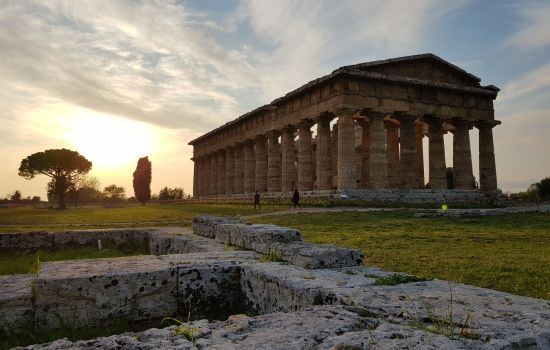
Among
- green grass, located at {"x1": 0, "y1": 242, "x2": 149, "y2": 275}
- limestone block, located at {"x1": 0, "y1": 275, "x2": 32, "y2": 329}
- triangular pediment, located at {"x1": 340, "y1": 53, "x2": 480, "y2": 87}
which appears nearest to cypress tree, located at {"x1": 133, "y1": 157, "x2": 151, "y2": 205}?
triangular pediment, located at {"x1": 340, "y1": 53, "x2": 480, "y2": 87}

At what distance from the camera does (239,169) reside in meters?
48.9

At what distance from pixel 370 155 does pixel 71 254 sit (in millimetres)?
25311

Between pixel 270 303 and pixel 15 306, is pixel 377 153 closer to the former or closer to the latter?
pixel 270 303

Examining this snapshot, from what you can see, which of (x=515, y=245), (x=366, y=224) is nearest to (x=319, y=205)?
(x=366, y=224)

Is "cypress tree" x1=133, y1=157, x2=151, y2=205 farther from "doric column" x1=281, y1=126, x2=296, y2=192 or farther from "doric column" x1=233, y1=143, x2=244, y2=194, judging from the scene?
"doric column" x1=281, y1=126, x2=296, y2=192

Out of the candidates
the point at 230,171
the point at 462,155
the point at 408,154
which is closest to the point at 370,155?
the point at 408,154

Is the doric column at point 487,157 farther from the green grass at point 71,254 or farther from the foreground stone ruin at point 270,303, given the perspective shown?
the foreground stone ruin at point 270,303

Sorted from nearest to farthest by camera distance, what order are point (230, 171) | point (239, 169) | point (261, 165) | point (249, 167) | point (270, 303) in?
point (270, 303), point (261, 165), point (249, 167), point (239, 169), point (230, 171)

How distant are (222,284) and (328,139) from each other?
2921 centimetres

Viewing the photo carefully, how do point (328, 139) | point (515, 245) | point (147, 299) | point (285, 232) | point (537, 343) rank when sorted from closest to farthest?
point (537, 343), point (147, 299), point (285, 232), point (515, 245), point (328, 139)

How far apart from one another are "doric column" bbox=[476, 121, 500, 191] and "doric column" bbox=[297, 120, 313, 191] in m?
14.5

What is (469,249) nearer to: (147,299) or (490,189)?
(147,299)

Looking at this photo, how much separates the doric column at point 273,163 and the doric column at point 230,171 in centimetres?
1133

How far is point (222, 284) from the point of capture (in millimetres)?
4543
